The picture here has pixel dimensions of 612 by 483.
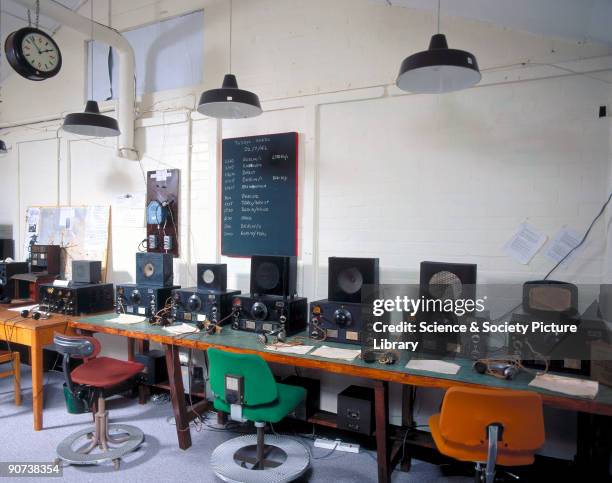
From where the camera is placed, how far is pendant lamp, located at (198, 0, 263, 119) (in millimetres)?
2549

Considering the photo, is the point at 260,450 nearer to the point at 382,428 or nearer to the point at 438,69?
the point at 382,428

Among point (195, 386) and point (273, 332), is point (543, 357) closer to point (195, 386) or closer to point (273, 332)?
point (273, 332)

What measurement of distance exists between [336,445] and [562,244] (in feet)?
6.55

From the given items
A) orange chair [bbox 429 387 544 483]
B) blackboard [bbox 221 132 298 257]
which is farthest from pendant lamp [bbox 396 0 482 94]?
orange chair [bbox 429 387 544 483]

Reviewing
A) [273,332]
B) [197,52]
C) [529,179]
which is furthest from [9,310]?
[529,179]

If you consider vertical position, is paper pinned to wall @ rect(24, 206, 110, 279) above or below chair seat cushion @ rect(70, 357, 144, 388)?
above

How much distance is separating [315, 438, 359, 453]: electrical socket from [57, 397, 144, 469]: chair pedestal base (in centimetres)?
126

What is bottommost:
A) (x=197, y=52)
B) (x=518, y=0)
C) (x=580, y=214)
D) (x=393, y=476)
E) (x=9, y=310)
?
(x=393, y=476)

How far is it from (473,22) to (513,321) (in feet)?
6.40

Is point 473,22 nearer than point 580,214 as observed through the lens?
No

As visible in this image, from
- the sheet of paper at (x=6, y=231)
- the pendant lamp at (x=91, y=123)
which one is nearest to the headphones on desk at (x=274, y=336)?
the pendant lamp at (x=91, y=123)

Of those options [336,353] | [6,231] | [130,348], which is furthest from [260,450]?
[6,231]

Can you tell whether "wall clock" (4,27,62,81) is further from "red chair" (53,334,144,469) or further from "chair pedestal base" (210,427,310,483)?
"chair pedestal base" (210,427,310,483)

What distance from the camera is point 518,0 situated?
7.72 feet
